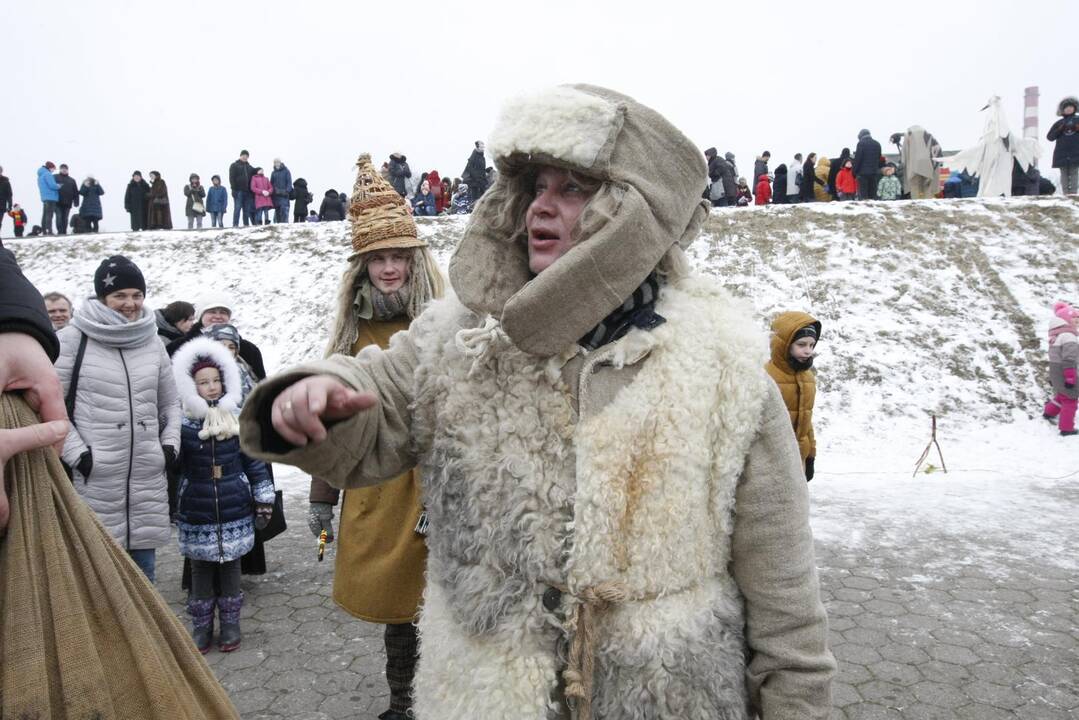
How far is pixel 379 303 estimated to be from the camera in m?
3.15

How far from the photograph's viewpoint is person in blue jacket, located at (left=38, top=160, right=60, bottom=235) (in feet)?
59.3

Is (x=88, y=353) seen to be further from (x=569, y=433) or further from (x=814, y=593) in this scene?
(x=814, y=593)

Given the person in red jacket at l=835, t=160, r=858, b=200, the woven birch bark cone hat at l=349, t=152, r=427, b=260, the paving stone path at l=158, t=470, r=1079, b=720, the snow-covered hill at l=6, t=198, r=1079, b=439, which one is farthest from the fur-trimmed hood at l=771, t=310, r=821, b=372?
the person in red jacket at l=835, t=160, r=858, b=200

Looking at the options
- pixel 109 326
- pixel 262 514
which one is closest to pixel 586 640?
pixel 262 514

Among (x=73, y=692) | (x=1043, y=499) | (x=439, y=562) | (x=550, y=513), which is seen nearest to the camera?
(x=73, y=692)

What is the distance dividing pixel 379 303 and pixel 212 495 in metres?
1.66

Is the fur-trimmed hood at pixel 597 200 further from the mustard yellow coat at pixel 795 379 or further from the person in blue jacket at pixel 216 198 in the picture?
the person in blue jacket at pixel 216 198

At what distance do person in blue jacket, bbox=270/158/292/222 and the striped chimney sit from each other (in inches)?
788

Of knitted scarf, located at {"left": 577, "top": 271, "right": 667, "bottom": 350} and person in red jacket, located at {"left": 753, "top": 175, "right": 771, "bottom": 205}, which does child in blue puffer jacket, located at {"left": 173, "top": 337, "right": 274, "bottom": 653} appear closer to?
knitted scarf, located at {"left": 577, "top": 271, "right": 667, "bottom": 350}

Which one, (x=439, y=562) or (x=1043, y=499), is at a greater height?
(x=439, y=562)

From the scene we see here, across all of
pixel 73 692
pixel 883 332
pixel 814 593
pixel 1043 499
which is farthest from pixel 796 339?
pixel 883 332

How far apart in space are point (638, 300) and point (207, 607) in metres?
3.42

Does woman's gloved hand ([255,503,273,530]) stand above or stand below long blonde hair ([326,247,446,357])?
below

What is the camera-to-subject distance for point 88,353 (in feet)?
12.4
